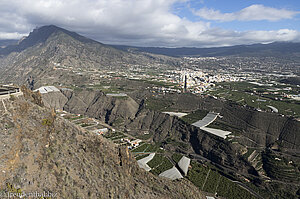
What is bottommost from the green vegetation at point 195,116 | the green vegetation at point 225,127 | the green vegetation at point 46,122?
the green vegetation at point 225,127

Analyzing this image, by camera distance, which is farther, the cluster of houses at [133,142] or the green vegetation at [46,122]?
the cluster of houses at [133,142]

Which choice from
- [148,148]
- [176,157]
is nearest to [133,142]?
[148,148]

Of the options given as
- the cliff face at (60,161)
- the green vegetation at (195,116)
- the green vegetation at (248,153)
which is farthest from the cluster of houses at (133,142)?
the cliff face at (60,161)

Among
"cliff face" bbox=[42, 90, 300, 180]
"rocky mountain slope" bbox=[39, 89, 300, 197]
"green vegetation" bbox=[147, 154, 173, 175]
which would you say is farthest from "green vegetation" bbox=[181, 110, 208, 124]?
"green vegetation" bbox=[147, 154, 173, 175]

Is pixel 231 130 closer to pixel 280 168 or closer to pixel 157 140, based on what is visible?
pixel 280 168

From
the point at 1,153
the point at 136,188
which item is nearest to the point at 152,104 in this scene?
the point at 136,188

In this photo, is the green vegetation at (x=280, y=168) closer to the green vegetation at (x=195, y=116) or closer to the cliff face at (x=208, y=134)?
the cliff face at (x=208, y=134)
